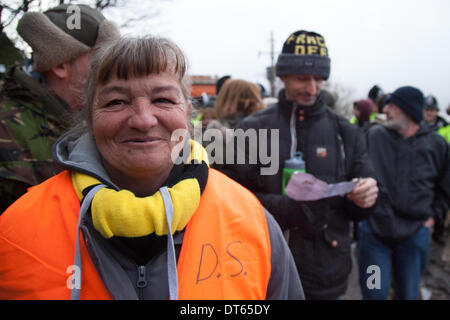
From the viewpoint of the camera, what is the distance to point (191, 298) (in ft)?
3.86

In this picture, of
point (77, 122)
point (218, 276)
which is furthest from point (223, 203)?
point (77, 122)

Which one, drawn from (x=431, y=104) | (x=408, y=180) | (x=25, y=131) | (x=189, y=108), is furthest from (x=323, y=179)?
(x=431, y=104)

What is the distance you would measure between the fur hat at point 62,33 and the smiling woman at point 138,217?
2.77 feet

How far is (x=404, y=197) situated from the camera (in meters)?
3.17

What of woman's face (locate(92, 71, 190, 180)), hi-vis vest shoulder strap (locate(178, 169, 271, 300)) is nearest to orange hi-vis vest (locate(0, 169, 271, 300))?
hi-vis vest shoulder strap (locate(178, 169, 271, 300))

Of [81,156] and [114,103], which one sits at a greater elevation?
[114,103]

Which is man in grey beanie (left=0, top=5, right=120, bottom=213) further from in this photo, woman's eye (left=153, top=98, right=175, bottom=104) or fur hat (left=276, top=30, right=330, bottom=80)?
fur hat (left=276, top=30, right=330, bottom=80)

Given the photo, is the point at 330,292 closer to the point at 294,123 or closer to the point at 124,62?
the point at 294,123

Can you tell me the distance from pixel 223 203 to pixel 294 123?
46.6 inches

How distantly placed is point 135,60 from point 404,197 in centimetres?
289

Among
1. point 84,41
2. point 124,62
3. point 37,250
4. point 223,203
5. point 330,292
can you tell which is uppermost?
point 84,41

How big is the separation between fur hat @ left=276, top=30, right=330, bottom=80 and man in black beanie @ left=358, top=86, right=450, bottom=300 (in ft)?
4.41

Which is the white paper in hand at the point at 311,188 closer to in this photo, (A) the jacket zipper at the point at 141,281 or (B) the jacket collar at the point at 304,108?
(B) the jacket collar at the point at 304,108

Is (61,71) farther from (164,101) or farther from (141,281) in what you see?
(141,281)
